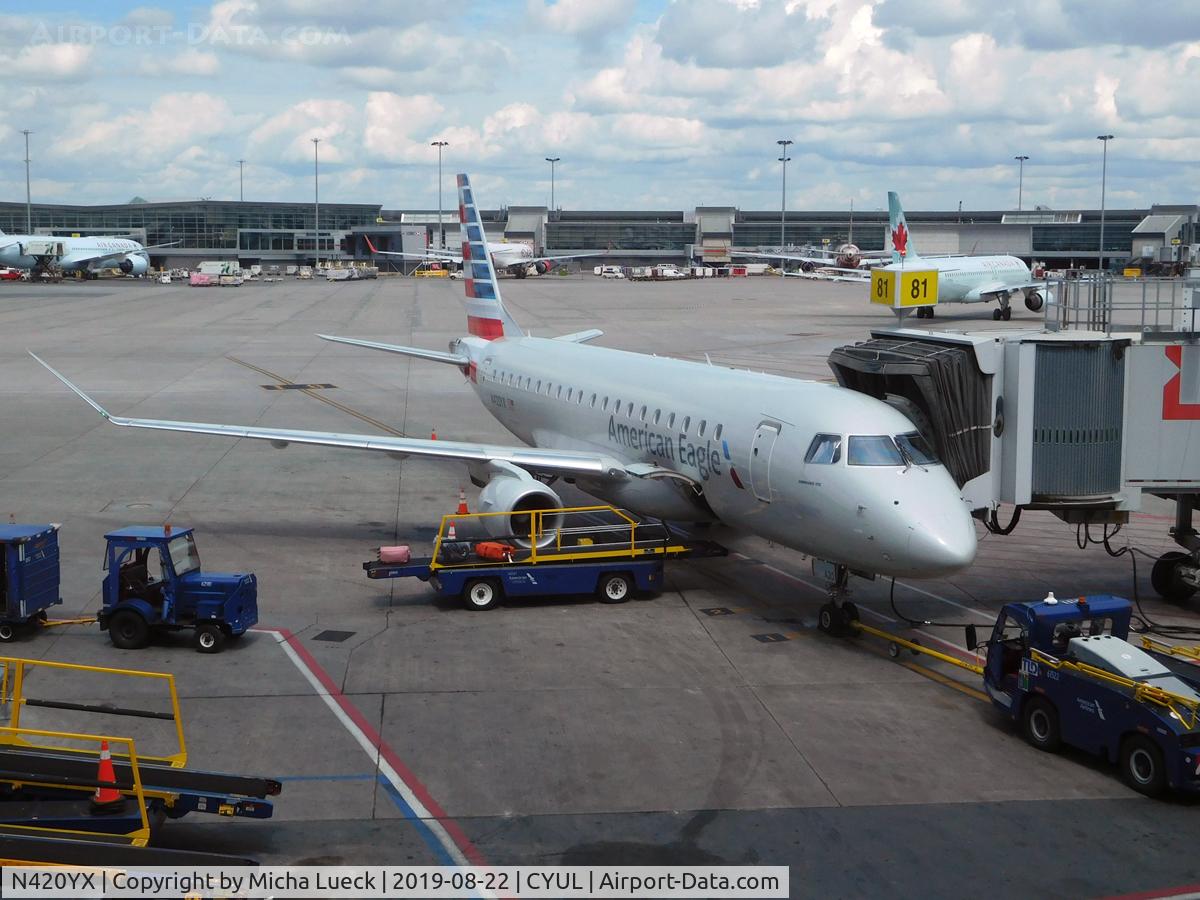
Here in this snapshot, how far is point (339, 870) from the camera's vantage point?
13.2 meters

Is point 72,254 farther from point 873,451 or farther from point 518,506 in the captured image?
point 873,451

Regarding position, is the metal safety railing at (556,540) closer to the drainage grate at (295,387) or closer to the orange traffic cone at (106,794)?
the orange traffic cone at (106,794)

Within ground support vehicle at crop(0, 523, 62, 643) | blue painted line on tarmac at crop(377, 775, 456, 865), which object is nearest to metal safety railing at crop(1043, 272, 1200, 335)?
blue painted line on tarmac at crop(377, 775, 456, 865)

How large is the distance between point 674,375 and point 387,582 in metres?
7.73

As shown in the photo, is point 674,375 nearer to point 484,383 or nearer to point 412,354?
point 484,383

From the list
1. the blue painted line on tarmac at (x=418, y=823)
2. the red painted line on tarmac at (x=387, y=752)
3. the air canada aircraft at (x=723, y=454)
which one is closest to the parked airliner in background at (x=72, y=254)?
the air canada aircraft at (x=723, y=454)

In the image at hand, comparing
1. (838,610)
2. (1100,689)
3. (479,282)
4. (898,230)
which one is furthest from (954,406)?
(898,230)

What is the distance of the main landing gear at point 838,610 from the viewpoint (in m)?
21.8

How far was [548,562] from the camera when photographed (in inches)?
939

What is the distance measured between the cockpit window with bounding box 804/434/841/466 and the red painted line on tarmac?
8.62m

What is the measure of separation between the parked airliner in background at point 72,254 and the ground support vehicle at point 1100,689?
481ft

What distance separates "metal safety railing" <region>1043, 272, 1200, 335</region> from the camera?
22.6 meters

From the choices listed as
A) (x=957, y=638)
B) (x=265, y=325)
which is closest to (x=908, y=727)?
(x=957, y=638)

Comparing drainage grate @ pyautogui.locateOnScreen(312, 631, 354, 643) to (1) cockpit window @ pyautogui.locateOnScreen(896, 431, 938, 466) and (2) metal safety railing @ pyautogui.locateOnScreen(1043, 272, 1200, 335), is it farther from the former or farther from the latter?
(2) metal safety railing @ pyautogui.locateOnScreen(1043, 272, 1200, 335)
